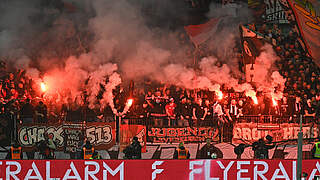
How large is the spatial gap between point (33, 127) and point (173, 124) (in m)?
4.59

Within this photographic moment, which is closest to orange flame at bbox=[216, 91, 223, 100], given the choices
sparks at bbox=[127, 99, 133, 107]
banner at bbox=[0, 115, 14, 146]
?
sparks at bbox=[127, 99, 133, 107]

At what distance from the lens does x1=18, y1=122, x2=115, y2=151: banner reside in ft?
35.4

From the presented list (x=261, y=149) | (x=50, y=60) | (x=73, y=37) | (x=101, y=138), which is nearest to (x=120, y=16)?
(x=73, y=37)

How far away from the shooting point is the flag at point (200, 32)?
14.5 metres

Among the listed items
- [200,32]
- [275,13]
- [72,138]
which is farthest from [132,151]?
[275,13]

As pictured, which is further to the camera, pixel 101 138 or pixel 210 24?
pixel 210 24

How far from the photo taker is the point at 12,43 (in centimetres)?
1359

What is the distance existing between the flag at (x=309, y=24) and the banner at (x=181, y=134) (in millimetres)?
5607

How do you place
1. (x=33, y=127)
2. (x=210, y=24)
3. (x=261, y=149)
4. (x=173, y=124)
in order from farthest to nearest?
(x=210, y=24) < (x=173, y=124) < (x=33, y=127) < (x=261, y=149)

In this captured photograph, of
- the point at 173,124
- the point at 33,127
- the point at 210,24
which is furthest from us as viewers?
the point at 210,24

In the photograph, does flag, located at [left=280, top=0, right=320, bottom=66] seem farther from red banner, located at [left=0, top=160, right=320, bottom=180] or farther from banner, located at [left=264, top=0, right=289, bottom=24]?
banner, located at [left=264, top=0, right=289, bottom=24]

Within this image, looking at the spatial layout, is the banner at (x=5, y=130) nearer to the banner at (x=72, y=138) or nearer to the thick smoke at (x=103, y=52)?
the banner at (x=72, y=138)

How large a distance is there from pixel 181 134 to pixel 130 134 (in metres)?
1.85

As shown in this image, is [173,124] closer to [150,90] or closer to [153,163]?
[150,90]
